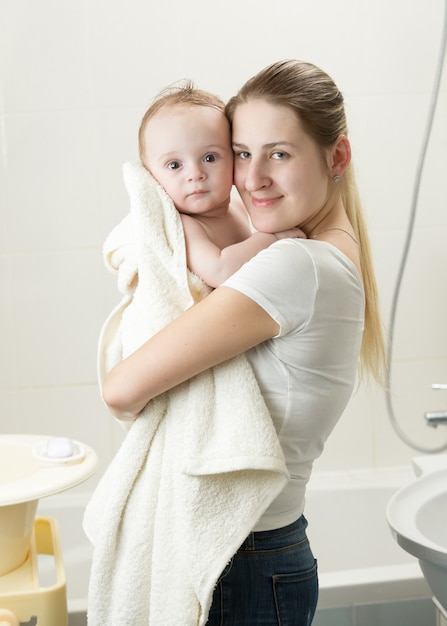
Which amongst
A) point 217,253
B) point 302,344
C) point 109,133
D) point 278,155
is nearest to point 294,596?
point 302,344

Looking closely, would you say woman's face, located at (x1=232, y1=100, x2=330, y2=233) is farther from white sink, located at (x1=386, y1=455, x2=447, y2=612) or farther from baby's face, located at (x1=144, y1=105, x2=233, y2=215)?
white sink, located at (x1=386, y1=455, x2=447, y2=612)

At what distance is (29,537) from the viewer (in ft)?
4.49

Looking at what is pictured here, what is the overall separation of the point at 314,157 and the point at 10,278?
1.38 metres

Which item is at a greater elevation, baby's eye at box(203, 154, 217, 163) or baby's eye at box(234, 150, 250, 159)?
baby's eye at box(234, 150, 250, 159)

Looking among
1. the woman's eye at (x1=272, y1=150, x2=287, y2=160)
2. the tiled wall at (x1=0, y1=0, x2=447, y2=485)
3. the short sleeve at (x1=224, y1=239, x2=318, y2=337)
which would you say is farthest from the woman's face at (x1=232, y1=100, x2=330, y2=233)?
the tiled wall at (x1=0, y1=0, x2=447, y2=485)

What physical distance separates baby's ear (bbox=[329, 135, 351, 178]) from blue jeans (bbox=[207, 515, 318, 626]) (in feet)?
1.54

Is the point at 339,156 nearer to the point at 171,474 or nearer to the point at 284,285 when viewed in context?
the point at 284,285

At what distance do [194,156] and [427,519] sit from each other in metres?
0.71

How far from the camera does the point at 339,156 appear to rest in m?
1.11

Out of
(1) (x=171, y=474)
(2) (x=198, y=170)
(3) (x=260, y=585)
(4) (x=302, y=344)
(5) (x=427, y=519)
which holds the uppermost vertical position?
(2) (x=198, y=170)

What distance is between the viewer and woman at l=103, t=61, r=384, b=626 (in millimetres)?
959

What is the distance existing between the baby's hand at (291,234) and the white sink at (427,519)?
463 millimetres

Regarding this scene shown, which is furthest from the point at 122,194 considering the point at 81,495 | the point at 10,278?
the point at 81,495

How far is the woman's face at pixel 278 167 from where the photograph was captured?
3.42ft
